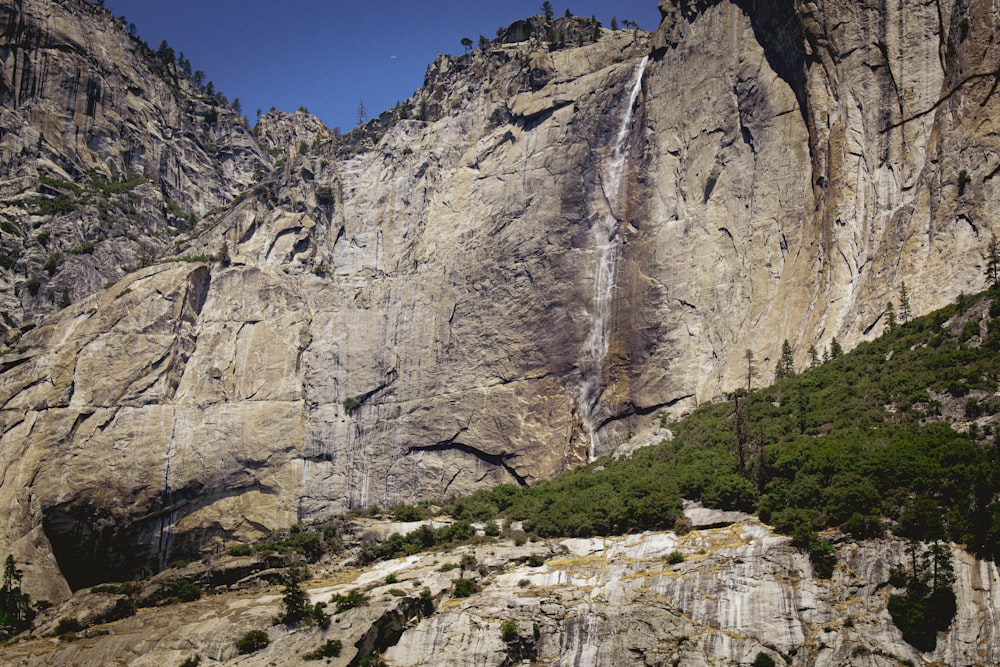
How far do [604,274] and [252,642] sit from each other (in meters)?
35.8

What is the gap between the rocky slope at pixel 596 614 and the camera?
111 ft

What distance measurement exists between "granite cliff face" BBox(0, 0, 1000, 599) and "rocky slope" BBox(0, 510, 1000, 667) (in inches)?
629

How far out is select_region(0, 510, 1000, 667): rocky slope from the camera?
33.9 m

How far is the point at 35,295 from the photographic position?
76.0 meters

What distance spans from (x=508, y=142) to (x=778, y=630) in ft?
160

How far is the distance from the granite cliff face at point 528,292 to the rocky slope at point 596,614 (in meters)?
16.0

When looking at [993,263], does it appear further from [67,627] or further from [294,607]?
[67,627]

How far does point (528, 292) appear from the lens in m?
66.2

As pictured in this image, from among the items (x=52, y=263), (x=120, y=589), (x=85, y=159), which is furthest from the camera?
(x=85, y=159)

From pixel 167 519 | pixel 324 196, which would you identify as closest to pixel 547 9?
pixel 324 196

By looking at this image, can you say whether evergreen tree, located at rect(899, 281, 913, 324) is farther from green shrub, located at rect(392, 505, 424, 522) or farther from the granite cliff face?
green shrub, located at rect(392, 505, 424, 522)

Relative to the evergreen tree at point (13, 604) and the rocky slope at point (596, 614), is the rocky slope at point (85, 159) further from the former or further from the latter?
the rocky slope at point (596, 614)

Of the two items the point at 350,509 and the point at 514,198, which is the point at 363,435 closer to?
the point at 350,509

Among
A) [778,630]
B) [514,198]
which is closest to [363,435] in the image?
[514,198]
